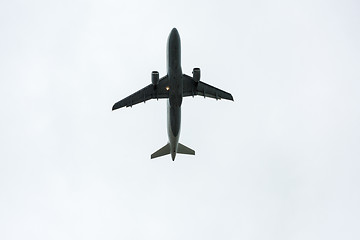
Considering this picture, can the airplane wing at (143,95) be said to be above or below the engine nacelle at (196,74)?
below

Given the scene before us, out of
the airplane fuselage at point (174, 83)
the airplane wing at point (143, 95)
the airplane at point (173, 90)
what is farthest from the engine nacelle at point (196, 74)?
the airplane wing at point (143, 95)

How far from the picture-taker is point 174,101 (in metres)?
42.1

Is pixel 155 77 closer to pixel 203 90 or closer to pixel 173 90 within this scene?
pixel 173 90

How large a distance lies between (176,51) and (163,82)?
634 cm

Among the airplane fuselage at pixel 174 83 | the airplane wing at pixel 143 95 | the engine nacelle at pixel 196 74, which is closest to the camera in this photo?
the airplane fuselage at pixel 174 83

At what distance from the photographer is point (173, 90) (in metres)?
41.6

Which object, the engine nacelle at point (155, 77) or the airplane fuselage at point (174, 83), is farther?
the engine nacelle at point (155, 77)

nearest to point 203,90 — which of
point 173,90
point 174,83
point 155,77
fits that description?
point 173,90

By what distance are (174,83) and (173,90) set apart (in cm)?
85

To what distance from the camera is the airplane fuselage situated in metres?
39.2

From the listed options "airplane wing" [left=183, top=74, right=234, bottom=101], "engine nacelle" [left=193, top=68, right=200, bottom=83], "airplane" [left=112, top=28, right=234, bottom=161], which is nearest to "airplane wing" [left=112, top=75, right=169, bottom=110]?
"airplane" [left=112, top=28, right=234, bottom=161]

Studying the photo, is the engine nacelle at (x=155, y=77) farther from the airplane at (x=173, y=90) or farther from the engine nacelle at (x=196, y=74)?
the engine nacelle at (x=196, y=74)

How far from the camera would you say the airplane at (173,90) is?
3962 centimetres

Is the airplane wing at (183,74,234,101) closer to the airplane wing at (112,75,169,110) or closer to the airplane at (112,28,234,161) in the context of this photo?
the airplane at (112,28,234,161)
